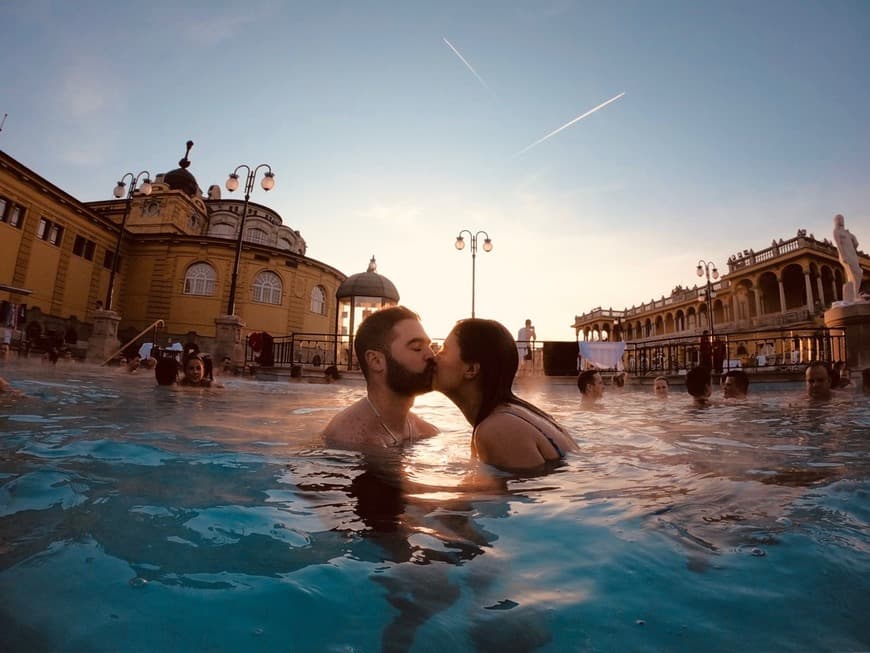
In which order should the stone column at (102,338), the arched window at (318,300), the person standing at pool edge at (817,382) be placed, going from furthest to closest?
the arched window at (318,300)
the stone column at (102,338)
the person standing at pool edge at (817,382)

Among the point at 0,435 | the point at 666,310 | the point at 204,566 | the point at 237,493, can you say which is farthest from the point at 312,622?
the point at 666,310

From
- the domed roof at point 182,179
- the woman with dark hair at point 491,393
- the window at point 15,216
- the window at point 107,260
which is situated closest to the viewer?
the woman with dark hair at point 491,393

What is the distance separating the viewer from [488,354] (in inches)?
115

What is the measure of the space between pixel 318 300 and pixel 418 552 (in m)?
36.7

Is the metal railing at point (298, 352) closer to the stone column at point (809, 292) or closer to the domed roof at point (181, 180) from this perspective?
the domed roof at point (181, 180)

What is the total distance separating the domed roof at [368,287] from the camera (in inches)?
888

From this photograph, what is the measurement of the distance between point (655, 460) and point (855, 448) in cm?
192

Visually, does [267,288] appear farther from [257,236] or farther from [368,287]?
[368,287]

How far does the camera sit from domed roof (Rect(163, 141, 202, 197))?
38844 millimetres

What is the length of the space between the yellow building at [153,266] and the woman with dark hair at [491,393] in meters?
23.9

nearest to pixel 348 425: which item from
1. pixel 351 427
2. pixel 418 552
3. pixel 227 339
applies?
pixel 351 427

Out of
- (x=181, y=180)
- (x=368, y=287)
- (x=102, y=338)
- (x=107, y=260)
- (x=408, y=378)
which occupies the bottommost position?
(x=408, y=378)

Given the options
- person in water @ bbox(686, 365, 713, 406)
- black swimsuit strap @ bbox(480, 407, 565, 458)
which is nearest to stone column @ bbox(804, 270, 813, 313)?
person in water @ bbox(686, 365, 713, 406)

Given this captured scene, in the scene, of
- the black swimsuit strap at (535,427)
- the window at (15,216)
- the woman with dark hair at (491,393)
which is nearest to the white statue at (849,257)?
the black swimsuit strap at (535,427)
